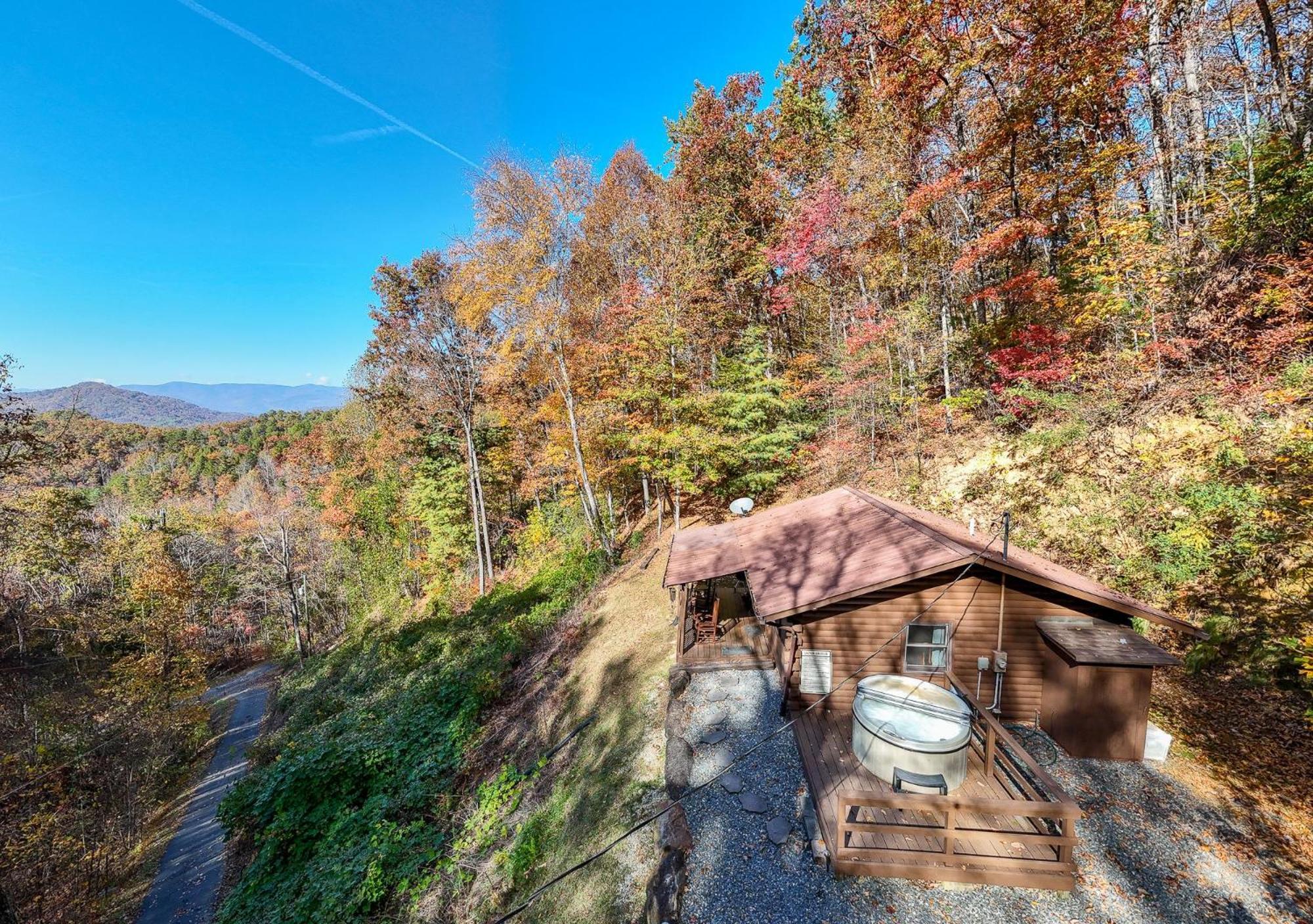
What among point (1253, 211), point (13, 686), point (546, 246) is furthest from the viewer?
point (546, 246)

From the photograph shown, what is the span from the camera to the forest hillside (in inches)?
312

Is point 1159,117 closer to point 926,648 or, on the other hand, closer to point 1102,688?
point 1102,688

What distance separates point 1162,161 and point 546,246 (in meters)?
15.2

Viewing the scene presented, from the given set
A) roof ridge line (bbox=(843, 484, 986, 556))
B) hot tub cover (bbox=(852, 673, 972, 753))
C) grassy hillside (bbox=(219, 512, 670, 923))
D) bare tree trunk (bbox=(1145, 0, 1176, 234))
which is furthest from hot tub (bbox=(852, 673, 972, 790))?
bare tree trunk (bbox=(1145, 0, 1176, 234))

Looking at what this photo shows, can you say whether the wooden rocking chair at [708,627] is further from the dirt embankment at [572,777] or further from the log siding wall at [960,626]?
the log siding wall at [960,626]

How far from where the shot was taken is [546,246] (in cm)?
1434

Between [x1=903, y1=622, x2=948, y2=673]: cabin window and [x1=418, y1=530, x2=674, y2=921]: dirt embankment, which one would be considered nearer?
[x1=418, y1=530, x2=674, y2=921]: dirt embankment

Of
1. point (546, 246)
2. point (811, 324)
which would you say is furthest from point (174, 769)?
point (811, 324)

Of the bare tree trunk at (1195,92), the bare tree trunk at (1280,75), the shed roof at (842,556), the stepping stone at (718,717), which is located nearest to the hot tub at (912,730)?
the shed roof at (842,556)

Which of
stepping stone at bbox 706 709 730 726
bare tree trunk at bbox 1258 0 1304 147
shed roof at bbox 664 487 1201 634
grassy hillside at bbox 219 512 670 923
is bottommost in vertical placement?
grassy hillside at bbox 219 512 670 923

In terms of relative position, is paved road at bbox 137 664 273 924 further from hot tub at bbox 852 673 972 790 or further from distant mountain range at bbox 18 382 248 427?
distant mountain range at bbox 18 382 248 427

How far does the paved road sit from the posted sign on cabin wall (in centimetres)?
1384

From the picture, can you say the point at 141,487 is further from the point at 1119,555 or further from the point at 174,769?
the point at 1119,555

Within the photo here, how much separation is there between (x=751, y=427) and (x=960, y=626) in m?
10.1
